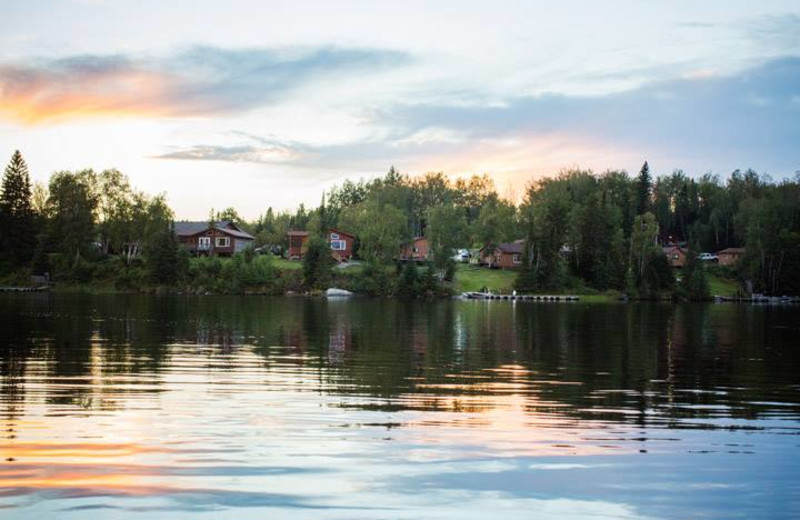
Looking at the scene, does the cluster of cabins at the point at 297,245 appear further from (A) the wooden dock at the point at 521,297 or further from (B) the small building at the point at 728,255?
(A) the wooden dock at the point at 521,297

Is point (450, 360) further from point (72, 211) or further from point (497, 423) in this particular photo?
point (72, 211)

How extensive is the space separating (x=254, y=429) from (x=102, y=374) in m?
10.9

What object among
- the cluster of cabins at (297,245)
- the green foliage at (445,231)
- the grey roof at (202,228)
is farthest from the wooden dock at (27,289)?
the green foliage at (445,231)

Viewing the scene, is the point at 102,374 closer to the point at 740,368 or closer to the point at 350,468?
the point at 350,468

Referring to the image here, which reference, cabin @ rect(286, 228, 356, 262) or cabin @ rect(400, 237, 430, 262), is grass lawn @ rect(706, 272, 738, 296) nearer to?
cabin @ rect(400, 237, 430, 262)

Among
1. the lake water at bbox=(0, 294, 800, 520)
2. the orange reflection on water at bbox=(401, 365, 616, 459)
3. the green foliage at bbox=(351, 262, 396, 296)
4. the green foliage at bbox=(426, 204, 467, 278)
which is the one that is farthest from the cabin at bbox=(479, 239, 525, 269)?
the orange reflection on water at bbox=(401, 365, 616, 459)

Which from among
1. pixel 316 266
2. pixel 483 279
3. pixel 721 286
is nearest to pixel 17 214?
pixel 316 266

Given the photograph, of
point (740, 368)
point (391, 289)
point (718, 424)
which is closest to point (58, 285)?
point (391, 289)

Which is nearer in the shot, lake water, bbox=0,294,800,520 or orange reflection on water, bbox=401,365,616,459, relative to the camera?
lake water, bbox=0,294,800,520

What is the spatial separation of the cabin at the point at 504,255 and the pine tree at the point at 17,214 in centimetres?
8189

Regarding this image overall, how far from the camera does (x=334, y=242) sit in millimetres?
146125

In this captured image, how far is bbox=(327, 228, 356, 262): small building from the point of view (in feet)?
478

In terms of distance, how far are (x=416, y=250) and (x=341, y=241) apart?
54.2 feet

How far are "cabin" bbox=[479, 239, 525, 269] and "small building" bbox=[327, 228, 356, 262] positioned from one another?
88.4 feet
